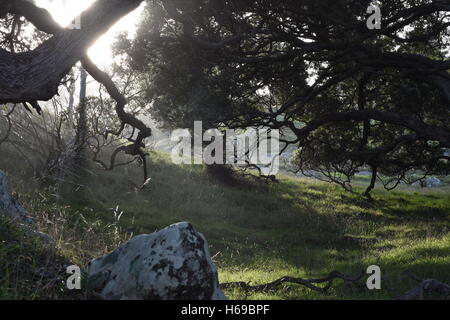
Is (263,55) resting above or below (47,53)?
above

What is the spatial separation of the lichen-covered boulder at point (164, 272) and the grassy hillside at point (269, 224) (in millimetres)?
1096

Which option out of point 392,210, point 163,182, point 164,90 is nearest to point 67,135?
point 163,182

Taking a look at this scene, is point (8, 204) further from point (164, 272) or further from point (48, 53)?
point (164, 272)

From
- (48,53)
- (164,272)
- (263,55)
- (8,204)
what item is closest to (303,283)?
(164,272)

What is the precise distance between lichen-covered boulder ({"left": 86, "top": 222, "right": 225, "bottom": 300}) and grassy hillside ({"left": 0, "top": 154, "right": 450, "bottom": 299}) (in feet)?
3.60

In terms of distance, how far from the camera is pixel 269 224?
1878 centimetres

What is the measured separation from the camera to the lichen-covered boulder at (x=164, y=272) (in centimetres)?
470

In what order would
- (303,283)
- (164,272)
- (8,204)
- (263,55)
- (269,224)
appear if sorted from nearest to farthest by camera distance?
1. (164,272)
2. (8,204)
3. (303,283)
4. (263,55)
5. (269,224)

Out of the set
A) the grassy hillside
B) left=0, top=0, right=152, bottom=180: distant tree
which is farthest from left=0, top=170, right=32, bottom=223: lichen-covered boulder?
left=0, top=0, right=152, bottom=180: distant tree

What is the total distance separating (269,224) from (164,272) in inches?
566

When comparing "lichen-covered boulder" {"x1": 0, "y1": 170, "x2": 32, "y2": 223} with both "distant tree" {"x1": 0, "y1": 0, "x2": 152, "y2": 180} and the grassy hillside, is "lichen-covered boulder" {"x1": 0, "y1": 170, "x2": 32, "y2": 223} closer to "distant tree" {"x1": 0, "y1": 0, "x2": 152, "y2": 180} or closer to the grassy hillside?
the grassy hillside

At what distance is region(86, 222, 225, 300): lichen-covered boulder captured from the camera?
470 cm

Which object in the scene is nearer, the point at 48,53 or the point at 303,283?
the point at 48,53
